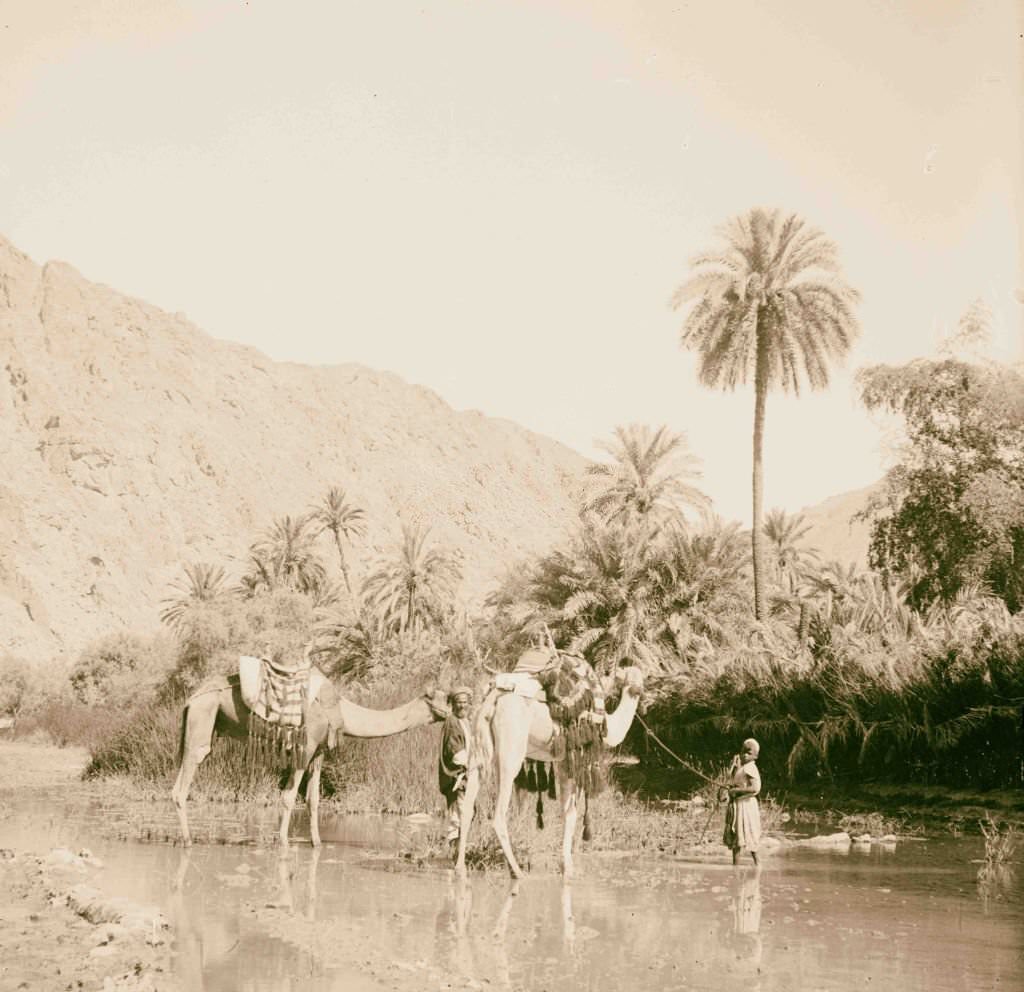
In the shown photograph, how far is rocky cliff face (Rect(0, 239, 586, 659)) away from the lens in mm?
81938

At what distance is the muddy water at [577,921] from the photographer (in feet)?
25.1

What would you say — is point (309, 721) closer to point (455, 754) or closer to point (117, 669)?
point (455, 754)

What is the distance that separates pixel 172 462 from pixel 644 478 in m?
66.5

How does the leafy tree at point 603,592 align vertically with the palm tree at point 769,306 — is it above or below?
below

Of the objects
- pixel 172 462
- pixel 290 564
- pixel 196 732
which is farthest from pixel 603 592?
pixel 172 462

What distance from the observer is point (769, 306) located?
1361 inches

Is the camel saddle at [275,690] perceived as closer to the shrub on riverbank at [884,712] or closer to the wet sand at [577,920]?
the wet sand at [577,920]

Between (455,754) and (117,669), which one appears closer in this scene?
(455,754)

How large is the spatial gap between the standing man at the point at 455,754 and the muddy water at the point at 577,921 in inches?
33.3

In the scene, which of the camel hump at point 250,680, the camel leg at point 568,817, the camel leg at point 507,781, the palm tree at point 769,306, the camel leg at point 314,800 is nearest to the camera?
the camel leg at point 507,781

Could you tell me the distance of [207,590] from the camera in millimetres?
64750

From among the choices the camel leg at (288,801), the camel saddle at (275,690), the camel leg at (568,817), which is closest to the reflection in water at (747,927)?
the camel leg at (568,817)

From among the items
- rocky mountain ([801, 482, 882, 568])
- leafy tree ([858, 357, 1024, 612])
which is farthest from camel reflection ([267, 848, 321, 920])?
rocky mountain ([801, 482, 882, 568])

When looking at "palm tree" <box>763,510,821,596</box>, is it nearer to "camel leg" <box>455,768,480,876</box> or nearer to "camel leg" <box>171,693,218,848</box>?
"camel leg" <box>171,693,218,848</box>
